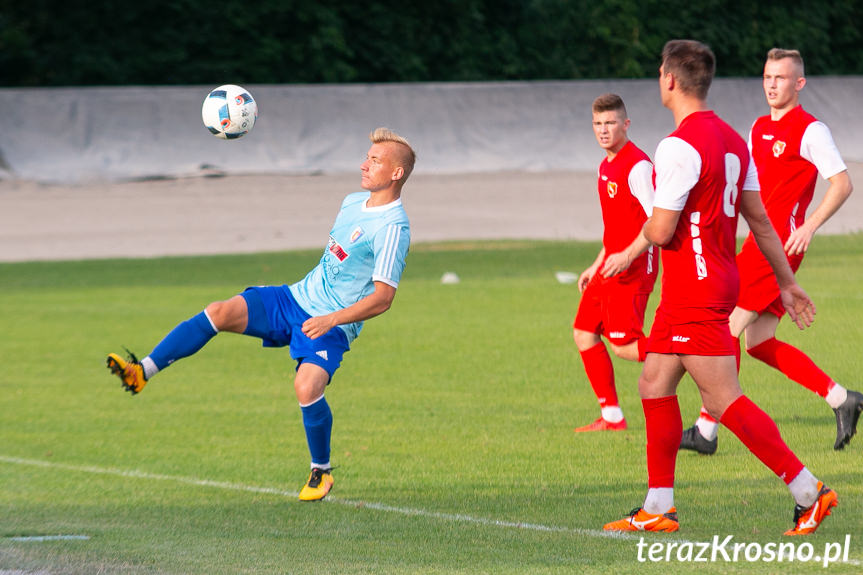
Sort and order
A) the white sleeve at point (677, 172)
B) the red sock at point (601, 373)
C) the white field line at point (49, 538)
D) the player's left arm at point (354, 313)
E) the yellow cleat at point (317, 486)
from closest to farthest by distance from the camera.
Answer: the white sleeve at point (677, 172), the white field line at point (49, 538), the player's left arm at point (354, 313), the yellow cleat at point (317, 486), the red sock at point (601, 373)

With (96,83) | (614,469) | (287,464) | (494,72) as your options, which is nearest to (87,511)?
(287,464)

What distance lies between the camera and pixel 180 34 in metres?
38.0

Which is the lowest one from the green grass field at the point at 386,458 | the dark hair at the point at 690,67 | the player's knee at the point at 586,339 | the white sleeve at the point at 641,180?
the green grass field at the point at 386,458

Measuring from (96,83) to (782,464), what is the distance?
3362 centimetres

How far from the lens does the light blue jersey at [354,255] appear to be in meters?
6.84

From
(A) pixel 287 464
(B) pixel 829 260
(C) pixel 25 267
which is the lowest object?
(C) pixel 25 267

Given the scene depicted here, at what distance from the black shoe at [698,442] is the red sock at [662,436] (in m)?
2.08

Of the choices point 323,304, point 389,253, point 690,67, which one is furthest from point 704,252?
point 323,304

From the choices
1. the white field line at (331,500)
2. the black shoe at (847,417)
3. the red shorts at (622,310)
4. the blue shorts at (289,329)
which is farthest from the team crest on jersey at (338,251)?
the black shoe at (847,417)

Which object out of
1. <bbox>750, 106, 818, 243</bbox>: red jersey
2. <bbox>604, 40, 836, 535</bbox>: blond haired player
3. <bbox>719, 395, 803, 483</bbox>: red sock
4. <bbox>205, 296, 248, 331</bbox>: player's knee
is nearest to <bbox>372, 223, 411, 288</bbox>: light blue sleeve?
<bbox>205, 296, 248, 331</bbox>: player's knee

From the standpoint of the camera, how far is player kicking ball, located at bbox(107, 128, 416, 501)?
22.8 feet

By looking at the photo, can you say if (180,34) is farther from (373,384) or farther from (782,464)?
(782,464)

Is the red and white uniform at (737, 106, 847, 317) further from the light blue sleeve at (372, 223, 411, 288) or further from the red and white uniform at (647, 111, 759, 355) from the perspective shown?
the light blue sleeve at (372, 223, 411, 288)

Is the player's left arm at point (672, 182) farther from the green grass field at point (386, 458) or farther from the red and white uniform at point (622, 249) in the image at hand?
the red and white uniform at point (622, 249)
